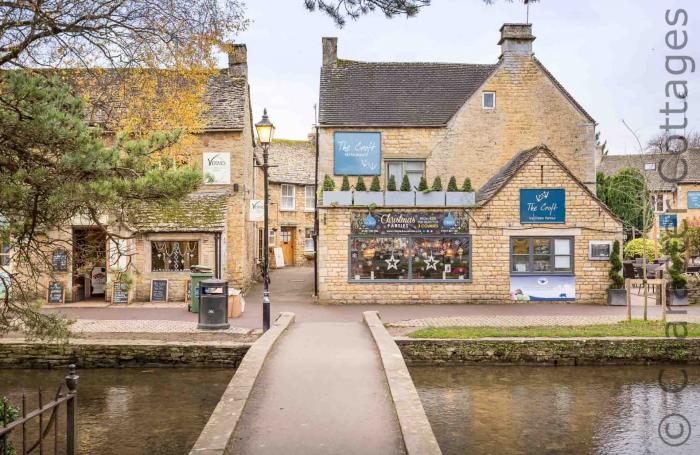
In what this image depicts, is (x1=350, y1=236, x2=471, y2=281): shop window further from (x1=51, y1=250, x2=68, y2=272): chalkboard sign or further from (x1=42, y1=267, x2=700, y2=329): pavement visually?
(x1=51, y1=250, x2=68, y2=272): chalkboard sign

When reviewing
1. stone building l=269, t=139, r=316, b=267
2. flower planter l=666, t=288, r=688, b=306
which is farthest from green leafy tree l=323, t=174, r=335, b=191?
stone building l=269, t=139, r=316, b=267

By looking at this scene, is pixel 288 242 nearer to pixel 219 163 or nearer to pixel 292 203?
pixel 292 203

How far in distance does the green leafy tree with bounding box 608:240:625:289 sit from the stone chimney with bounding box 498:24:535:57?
27.0ft

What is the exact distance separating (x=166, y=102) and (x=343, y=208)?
6736mm

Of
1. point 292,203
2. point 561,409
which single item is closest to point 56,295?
point 561,409

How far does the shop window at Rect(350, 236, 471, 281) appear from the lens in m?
21.2

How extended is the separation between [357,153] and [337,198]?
11.7 ft

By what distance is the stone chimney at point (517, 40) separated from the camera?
2448 centimetres

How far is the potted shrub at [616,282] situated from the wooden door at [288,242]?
70.0 ft

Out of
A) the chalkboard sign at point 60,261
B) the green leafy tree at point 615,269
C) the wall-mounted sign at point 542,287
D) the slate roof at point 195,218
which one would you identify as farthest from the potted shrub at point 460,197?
the chalkboard sign at point 60,261

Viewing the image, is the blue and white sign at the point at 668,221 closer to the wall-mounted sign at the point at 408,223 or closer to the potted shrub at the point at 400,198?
the wall-mounted sign at the point at 408,223

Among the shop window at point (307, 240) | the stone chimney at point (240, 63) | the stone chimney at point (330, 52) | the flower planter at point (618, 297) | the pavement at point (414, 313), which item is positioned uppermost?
the stone chimney at point (330, 52)

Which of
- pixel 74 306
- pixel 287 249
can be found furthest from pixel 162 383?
pixel 287 249

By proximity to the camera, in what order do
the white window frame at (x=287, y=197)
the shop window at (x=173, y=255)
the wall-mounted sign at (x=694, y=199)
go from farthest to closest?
the wall-mounted sign at (x=694, y=199) → the white window frame at (x=287, y=197) → the shop window at (x=173, y=255)
